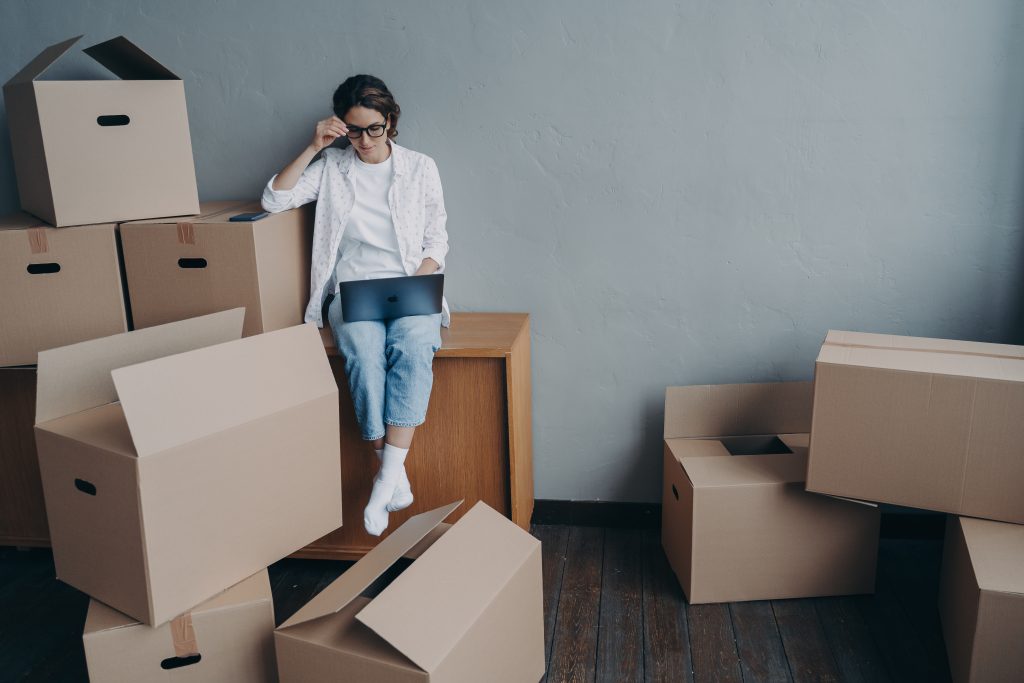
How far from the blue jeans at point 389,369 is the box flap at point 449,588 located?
0.37 metres

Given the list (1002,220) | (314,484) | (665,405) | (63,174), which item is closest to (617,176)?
(665,405)

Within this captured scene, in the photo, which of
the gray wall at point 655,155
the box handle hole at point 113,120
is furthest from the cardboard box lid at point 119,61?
the gray wall at point 655,155

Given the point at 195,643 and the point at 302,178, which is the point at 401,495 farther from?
the point at 302,178

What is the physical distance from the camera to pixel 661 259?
2180 millimetres

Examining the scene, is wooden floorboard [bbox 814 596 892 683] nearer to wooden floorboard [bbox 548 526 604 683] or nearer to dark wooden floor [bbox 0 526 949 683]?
dark wooden floor [bbox 0 526 949 683]

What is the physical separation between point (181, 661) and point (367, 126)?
1.28 metres

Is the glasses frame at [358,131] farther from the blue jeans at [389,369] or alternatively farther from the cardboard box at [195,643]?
the cardboard box at [195,643]

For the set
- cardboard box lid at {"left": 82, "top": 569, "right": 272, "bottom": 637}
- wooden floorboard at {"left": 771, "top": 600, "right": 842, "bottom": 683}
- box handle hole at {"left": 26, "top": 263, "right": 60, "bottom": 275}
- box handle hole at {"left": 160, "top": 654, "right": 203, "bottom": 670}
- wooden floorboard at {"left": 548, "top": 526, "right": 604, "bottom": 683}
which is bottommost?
wooden floorboard at {"left": 548, "top": 526, "right": 604, "bottom": 683}

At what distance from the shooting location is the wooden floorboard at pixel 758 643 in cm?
171

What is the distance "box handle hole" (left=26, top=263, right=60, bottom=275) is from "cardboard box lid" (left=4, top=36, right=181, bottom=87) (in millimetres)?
418

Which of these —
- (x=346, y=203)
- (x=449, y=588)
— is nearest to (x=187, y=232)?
(x=346, y=203)

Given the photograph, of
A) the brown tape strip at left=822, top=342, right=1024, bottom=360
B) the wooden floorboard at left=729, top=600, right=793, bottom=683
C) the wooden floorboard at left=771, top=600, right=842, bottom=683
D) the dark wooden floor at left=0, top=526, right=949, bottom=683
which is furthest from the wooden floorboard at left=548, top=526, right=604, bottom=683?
the brown tape strip at left=822, top=342, right=1024, bottom=360

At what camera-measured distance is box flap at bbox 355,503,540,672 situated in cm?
132

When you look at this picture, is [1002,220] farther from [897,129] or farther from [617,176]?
[617,176]
